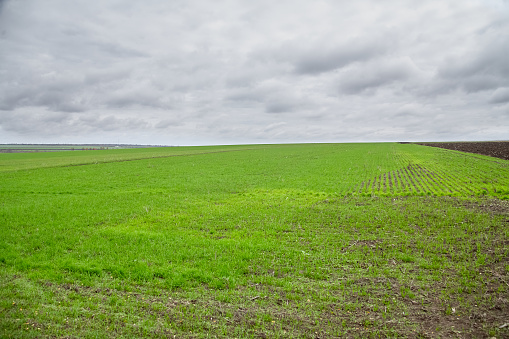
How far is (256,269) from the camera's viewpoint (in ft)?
31.1

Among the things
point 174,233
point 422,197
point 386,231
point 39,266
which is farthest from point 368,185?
point 39,266

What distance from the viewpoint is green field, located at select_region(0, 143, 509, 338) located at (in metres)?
6.49

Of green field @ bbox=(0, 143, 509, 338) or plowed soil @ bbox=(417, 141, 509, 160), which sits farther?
plowed soil @ bbox=(417, 141, 509, 160)

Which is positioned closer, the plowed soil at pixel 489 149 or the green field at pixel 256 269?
the green field at pixel 256 269

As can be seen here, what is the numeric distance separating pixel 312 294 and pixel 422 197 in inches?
650

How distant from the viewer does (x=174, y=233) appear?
13.1 metres

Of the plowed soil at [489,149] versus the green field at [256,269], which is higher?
the plowed soil at [489,149]

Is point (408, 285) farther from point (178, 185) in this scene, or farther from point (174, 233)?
point (178, 185)

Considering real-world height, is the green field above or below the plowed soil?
below

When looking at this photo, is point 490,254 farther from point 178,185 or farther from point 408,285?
point 178,185

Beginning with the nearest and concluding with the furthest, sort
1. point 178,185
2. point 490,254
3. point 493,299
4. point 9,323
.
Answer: point 9,323, point 493,299, point 490,254, point 178,185

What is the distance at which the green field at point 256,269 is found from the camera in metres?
6.49

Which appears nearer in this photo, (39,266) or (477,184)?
(39,266)

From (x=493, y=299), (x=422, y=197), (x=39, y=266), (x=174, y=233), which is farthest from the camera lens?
(x=422, y=197)
